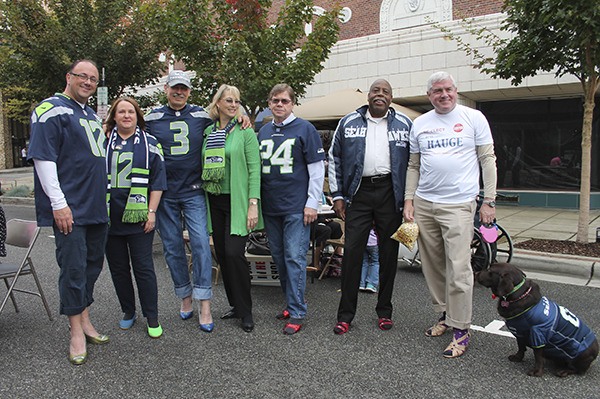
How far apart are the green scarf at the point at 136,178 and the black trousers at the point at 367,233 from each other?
158cm

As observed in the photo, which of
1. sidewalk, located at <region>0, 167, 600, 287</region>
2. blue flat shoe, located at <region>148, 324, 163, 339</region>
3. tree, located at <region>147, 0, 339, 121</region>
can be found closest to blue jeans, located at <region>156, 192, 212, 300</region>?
blue flat shoe, located at <region>148, 324, 163, 339</region>

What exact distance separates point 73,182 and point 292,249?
1.67 metres

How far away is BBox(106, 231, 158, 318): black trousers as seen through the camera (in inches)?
147

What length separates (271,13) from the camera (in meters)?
15.8

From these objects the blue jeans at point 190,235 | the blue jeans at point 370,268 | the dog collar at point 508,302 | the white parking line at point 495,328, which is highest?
the blue jeans at point 190,235

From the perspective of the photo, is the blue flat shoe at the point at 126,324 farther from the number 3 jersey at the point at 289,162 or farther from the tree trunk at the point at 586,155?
the tree trunk at the point at 586,155

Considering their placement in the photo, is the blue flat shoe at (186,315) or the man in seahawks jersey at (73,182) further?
the blue flat shoe at (186,315)

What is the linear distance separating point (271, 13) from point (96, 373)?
14.6m

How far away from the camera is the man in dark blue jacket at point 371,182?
3730 millimetres

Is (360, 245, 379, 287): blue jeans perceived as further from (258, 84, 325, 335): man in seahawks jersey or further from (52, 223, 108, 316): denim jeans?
(52, 223, 108, 316): denim jeans

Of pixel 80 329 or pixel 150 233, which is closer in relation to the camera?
pixel 80 329

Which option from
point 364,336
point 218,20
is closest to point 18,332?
point 364,336

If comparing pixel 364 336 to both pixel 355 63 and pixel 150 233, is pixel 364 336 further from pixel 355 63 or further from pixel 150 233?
pixel 355 63

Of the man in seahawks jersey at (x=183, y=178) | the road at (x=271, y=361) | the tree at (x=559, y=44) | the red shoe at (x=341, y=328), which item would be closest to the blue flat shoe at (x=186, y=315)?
the road at (x=271, y=361)
